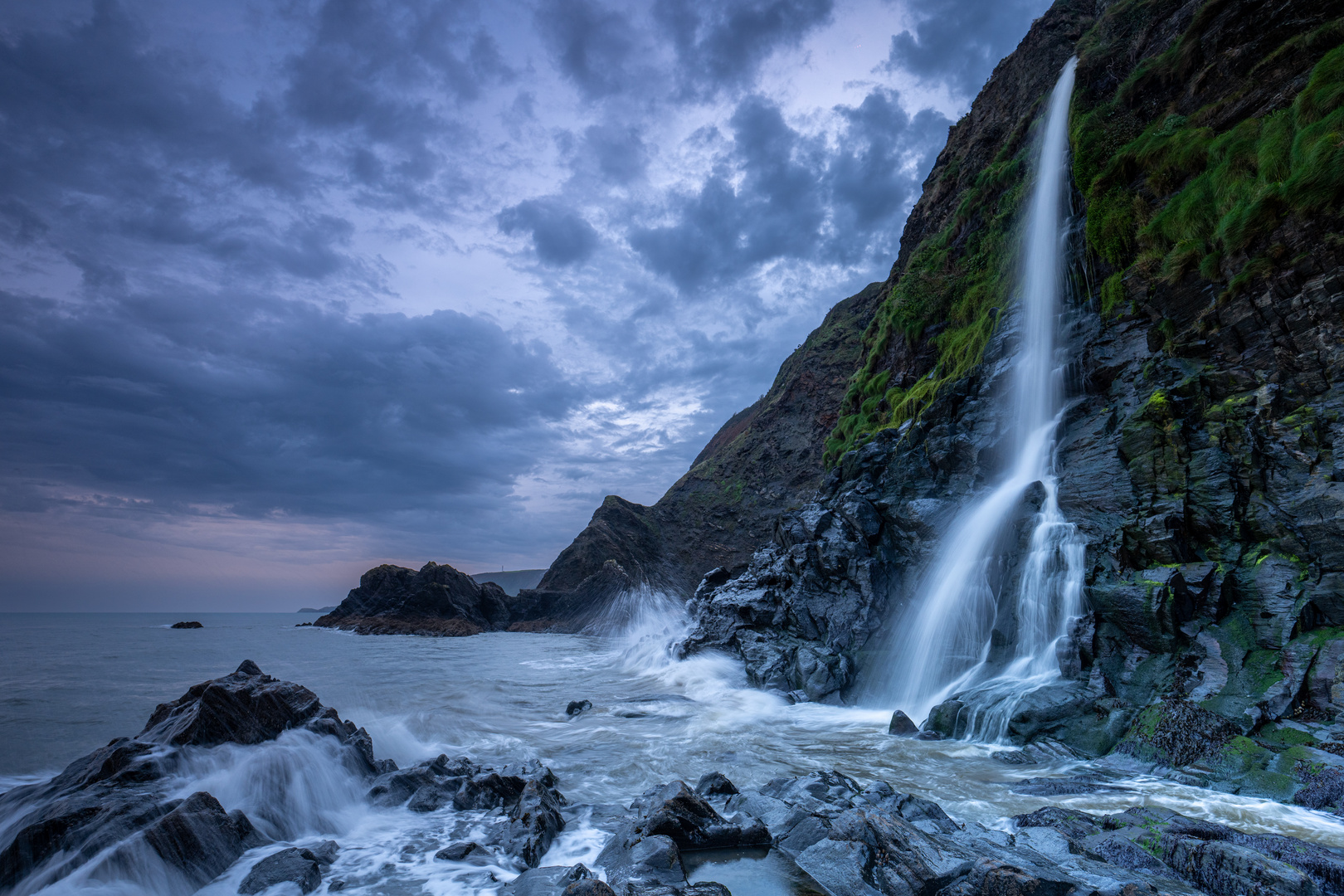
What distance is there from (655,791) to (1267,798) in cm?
768

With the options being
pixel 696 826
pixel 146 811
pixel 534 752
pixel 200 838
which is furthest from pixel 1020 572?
pixel 146 811

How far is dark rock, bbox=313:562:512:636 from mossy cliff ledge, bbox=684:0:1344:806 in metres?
48.6

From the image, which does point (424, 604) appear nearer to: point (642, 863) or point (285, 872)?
point (285, 872)

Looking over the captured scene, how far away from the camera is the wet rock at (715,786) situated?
7.33 m

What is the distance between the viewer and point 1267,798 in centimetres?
660

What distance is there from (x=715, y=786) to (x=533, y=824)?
2.51 meters

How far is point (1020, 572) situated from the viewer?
12289 mm

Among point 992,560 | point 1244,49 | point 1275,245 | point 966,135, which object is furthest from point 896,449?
point 966,135

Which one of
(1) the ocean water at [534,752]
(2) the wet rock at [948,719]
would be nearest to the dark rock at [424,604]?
(1) the ocean water at [534,752]

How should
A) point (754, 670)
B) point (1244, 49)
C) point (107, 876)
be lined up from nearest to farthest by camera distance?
1. point (107, 876)
2. point (1244, 49)
3. point (754, 670)

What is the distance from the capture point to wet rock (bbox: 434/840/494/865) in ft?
19.3

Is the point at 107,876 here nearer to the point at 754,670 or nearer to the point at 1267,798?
the point at 1267,798

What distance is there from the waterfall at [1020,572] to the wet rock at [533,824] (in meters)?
8.05

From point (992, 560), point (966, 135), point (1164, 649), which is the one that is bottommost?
point (1164, 649)
